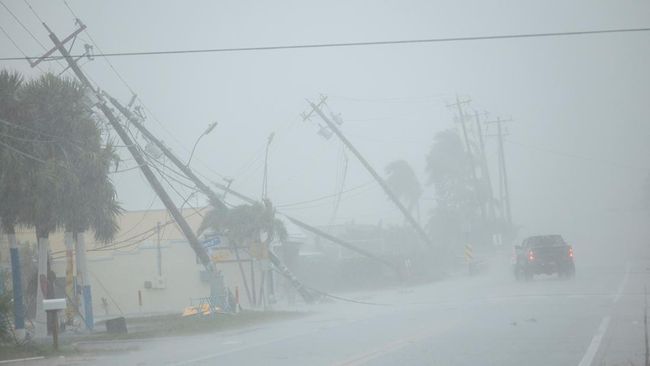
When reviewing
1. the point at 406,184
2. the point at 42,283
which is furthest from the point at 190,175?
the point at 406,184

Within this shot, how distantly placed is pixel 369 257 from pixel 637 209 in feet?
246

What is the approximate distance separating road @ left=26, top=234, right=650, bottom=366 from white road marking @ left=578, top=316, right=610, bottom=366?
2cm

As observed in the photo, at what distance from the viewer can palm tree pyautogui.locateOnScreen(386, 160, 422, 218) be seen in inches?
3757

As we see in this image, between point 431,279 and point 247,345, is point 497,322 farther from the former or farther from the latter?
point 431,279

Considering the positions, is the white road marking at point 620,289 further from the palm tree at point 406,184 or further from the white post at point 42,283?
the palm tree at point 406,184

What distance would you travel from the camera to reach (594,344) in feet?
47.5

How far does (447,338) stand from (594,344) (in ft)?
10.5

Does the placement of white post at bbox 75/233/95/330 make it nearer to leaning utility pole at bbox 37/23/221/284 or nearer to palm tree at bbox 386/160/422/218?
leaning utility pole at bbox 37/23/221/284

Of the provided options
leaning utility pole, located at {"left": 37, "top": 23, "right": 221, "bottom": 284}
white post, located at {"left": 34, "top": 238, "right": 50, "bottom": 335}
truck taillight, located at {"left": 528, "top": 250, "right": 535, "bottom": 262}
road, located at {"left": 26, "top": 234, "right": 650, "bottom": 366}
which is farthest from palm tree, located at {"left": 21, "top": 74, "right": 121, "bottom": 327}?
truck taillight, located at {"left": 528, "top": 250, "right": 535, "bottom": 262}

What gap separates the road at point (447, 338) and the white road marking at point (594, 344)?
0.05 ft

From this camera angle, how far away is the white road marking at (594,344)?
41.2 feet

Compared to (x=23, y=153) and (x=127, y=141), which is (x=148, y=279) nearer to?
(x=127, y=141)

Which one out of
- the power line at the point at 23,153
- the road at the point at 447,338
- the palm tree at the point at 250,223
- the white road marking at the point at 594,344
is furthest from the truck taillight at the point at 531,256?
the power line at the point at 23,153

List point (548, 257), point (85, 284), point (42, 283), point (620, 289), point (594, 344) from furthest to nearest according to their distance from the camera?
point (548, 257), point (620, 289), point (85, 284), point (42, 283), point (594, 344)
